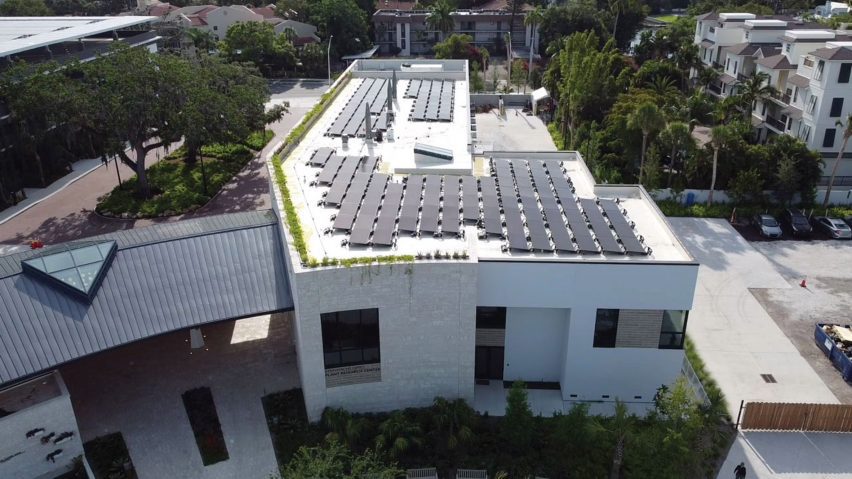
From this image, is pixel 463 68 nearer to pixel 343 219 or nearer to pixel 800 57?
pixel 800 57

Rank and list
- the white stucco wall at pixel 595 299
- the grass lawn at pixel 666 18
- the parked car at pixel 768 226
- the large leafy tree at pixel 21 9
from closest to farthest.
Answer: the white stucco wall at pixel 595 299, the parked car at pixel 768 226, the large leafy tree at pixel 21 9, the grass lawn at pixel 666 18

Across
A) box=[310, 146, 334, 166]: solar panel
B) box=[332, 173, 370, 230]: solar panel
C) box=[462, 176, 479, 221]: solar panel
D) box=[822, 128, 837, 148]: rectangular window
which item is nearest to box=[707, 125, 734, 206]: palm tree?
box=[822, 128, 837, 148]: rectangular window

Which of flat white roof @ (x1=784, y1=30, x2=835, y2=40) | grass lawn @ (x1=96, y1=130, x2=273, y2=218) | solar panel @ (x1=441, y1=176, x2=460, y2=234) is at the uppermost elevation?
flat white roof @ (x1=784, y1=30, x2=835, y2=40)

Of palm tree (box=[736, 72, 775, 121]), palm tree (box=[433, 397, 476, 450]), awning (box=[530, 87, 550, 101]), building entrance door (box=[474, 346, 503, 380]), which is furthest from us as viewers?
awning (box=[530, 87, 550, 101])

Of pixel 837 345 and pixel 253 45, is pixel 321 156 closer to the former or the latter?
pixel 837 345

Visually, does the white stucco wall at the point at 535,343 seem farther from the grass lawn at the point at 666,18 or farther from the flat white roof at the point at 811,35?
the grass lawn at the point at 666,18

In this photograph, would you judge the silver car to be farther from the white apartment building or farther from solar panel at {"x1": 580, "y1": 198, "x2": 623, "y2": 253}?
solar panel at {"x1": 580, "y1": 198, "x2": 623, "y2": 253}

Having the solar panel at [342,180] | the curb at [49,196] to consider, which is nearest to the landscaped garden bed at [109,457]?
the solar panel at [342,180]
